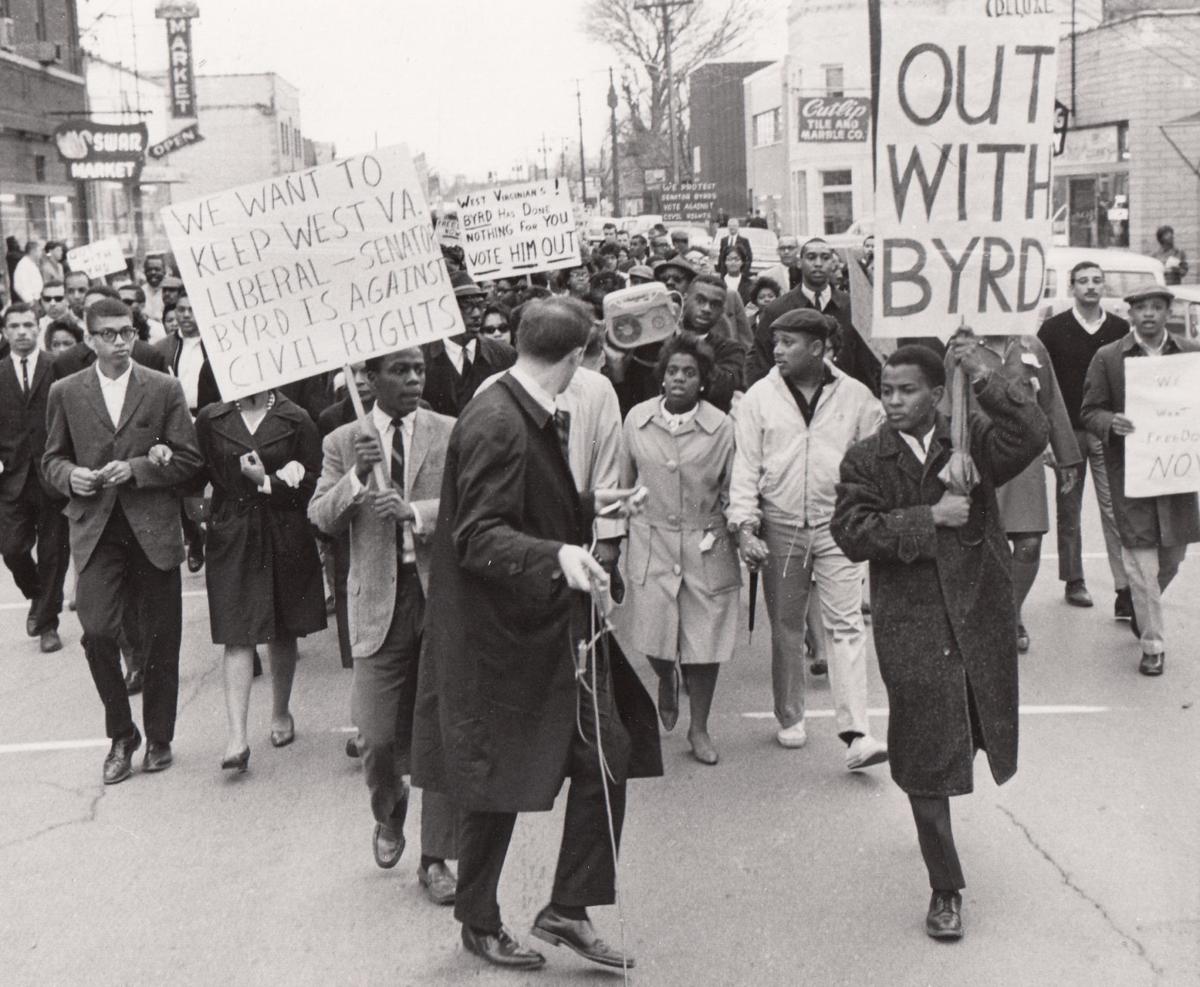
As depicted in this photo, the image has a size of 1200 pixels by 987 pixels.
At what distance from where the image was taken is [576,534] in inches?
196

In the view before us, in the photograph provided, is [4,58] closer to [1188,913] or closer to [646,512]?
[646,512]

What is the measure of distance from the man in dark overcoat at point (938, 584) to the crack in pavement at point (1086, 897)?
0.46m

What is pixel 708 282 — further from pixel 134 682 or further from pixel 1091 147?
pixel 1091 147

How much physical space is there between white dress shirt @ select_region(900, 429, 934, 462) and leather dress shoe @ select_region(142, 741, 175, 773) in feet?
12.3

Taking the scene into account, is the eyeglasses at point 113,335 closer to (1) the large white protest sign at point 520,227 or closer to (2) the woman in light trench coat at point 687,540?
(2) the woman in light trench coat at point 687,540

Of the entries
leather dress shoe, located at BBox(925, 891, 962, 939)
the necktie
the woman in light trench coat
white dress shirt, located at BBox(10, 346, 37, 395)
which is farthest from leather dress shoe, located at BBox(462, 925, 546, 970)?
white dress shirt, located at BBox(10, 346, 37, 395)

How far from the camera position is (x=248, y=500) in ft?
24.6

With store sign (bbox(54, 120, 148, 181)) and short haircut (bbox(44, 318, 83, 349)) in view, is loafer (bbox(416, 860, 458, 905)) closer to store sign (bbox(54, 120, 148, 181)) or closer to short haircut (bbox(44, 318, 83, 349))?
short haircut (bbox(44, 318, 83, 349))

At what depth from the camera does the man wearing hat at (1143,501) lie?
27.9ft

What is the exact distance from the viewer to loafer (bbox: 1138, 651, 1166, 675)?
8328 mm

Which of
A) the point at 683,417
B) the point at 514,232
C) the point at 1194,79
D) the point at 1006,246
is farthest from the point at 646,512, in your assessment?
the point at 1194,79

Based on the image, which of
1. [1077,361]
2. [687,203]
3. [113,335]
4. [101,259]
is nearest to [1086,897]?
[113,335]

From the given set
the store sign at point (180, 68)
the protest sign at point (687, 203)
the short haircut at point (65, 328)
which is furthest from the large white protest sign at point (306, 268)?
the store sign at point (180, 68)

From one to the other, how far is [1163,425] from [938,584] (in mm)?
3871
